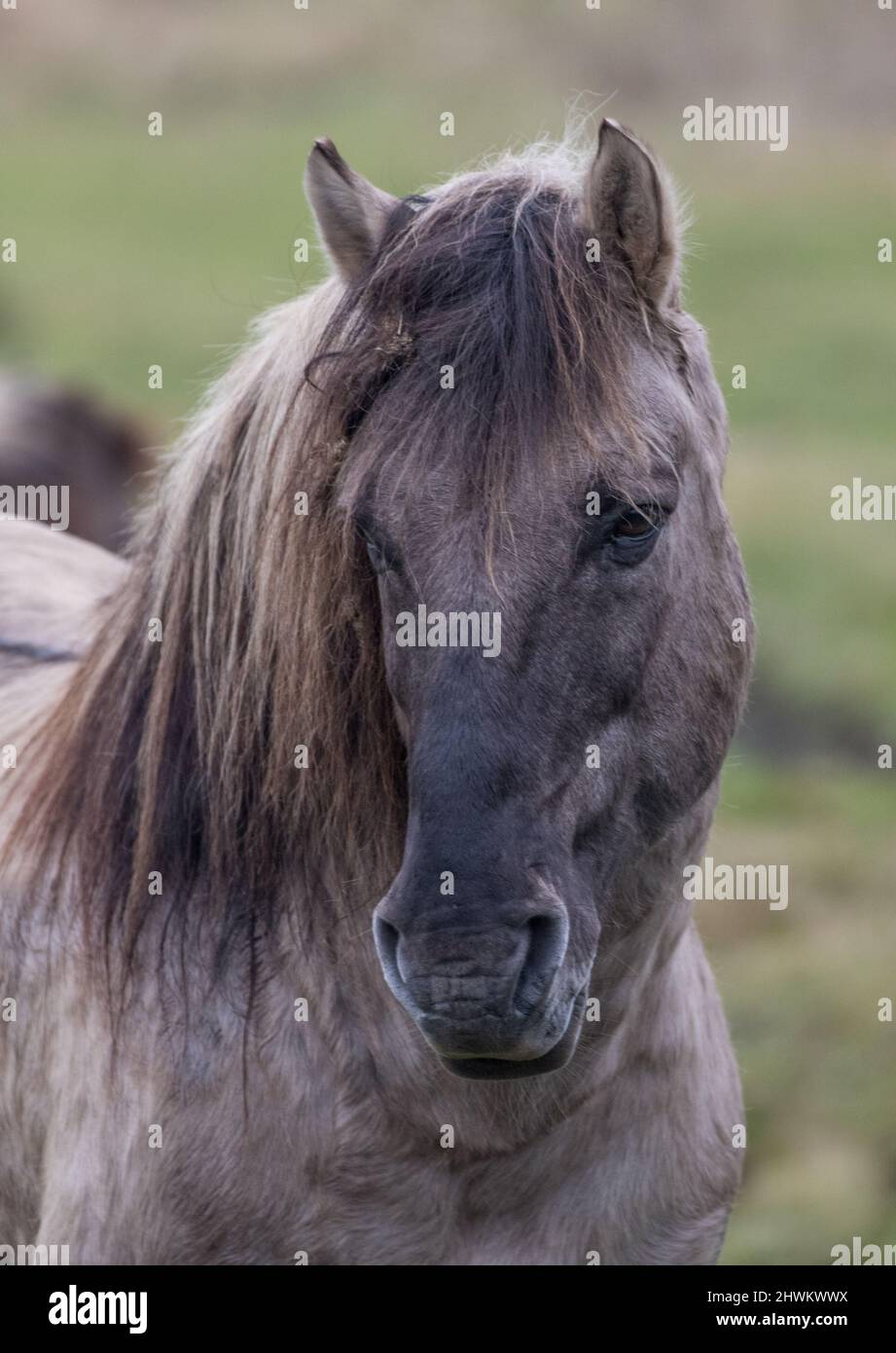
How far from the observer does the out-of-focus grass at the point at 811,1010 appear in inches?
241

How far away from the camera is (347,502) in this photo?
276cm

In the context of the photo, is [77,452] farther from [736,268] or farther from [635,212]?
[736,268]

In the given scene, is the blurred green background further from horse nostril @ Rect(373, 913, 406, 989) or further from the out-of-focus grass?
horse nostril @ Rect(373, 913, 406, 989)

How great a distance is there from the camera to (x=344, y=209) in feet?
9.66

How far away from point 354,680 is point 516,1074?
0.72 meters

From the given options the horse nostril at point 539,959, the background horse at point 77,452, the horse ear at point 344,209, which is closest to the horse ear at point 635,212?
the horse ear at point 344,209

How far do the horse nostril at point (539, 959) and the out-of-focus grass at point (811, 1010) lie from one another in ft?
8.79

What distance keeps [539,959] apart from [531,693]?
0.42 meters

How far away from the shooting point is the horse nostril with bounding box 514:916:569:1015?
2.56 m

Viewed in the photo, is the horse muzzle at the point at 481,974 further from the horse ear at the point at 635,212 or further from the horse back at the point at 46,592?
the horse back at the point at 46,592

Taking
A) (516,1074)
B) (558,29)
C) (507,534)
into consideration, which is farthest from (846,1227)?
(558,29)
